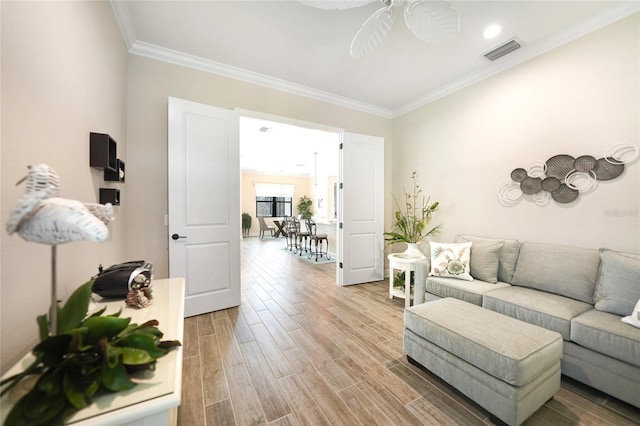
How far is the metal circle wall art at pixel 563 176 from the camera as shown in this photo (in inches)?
82.9

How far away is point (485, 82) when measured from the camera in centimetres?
302

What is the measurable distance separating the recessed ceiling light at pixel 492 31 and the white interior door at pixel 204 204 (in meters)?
2.73

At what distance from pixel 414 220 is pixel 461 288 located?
1.39m

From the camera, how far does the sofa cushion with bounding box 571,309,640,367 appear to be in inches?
57.2

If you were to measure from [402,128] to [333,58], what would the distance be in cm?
192

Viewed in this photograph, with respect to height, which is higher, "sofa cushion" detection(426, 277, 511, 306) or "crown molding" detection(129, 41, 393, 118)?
"crown molding" detection(129, 41, 393, 118)

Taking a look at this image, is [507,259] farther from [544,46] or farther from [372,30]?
[372,30]

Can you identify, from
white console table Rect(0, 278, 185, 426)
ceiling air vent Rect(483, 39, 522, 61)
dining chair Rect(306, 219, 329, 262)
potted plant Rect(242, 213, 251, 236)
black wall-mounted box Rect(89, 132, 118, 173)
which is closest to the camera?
white console table Rect(0, 278, 185, 426)

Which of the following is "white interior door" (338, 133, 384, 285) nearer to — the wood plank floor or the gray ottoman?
the wood plank floor

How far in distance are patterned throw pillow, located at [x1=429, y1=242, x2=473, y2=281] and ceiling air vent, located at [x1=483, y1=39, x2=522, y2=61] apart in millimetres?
2098

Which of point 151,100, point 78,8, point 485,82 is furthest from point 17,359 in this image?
point 485,82

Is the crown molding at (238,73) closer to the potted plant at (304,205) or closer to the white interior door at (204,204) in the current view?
the white interior door at (204,204)

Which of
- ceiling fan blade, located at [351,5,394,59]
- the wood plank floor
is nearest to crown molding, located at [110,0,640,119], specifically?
ceiling fan blade, located at [351,5,394,59]

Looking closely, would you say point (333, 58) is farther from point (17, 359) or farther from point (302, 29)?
point (17, 359)
